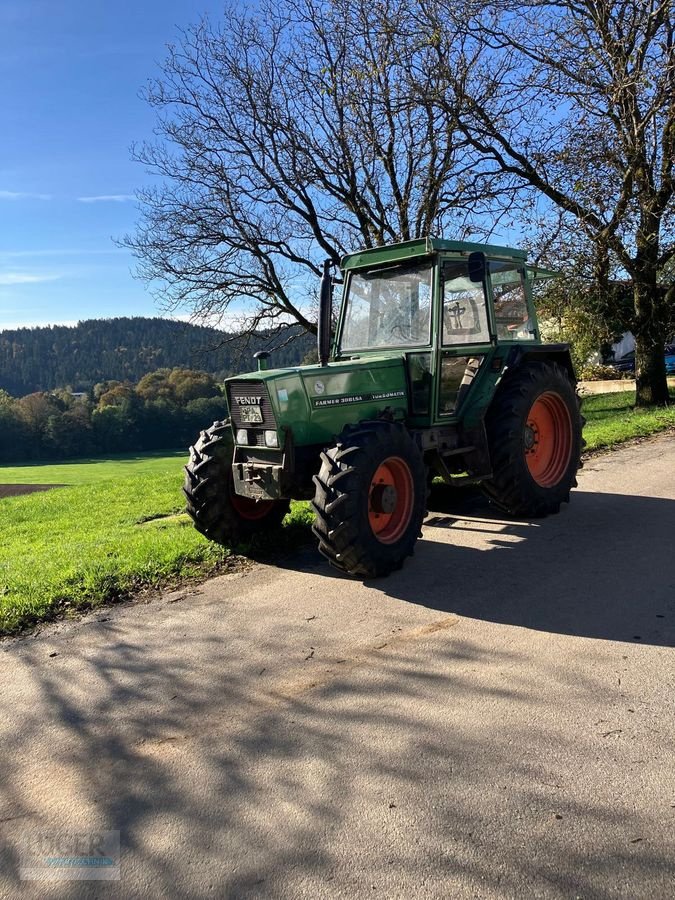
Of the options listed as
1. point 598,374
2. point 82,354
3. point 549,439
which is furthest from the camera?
point 82,354

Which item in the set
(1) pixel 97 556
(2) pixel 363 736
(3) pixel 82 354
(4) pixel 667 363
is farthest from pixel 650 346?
(3) pixel 82 354

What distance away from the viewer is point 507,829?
8.38ft

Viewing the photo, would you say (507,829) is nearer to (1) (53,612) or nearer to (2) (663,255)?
(1) (53,612)

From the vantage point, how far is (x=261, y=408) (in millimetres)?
5668

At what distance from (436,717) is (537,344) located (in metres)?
5.05

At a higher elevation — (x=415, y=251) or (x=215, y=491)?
(x=415, y=251)

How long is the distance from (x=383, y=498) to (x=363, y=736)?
245 centimetres

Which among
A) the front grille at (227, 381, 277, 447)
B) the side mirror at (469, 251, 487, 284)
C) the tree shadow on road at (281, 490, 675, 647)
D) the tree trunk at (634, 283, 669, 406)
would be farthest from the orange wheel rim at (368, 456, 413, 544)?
the tree trunk at (634, 283, 669, 406)

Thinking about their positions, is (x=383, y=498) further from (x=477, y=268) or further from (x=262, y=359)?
(x=477, y=268)

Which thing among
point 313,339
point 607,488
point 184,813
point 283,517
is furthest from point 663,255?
point 184,813

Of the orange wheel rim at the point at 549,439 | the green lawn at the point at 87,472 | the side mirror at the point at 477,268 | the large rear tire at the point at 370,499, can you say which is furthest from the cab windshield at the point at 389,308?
the green lawn at the point at 87,472

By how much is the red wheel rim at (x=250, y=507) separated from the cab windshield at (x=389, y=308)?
1.74 metres

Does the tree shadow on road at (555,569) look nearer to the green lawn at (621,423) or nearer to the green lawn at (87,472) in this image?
the green lawn at (621,423)

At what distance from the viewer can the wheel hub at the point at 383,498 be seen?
17.9 ft
